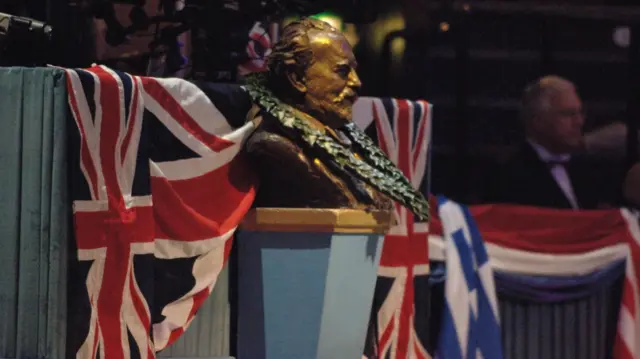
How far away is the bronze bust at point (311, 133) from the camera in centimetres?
329

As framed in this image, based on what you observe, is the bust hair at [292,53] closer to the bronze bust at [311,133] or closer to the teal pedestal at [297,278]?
the bronze bust at [311,133]

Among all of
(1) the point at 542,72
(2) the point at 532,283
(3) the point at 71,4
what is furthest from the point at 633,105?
(3) the point at 71,4

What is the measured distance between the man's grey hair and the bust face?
4.61 ft

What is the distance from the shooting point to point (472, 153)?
4969 mm

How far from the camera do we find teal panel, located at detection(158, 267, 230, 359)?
3283 mm

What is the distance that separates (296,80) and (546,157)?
1.51 metres

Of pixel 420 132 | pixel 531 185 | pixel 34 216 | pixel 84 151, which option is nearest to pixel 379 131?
pixel 420 132

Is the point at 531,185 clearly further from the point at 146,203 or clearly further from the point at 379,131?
A: the point at 146,203

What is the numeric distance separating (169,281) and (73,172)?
47 cm

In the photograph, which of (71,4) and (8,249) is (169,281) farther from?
(71,4)

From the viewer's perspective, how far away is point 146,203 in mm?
3074

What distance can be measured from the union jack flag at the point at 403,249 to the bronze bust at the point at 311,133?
0.34 meters

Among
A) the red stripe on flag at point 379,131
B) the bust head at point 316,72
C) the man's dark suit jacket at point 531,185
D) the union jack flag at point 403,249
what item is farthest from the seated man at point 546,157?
the bust head at point 316,72

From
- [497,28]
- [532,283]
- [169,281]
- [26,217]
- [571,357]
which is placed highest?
[497,28]
